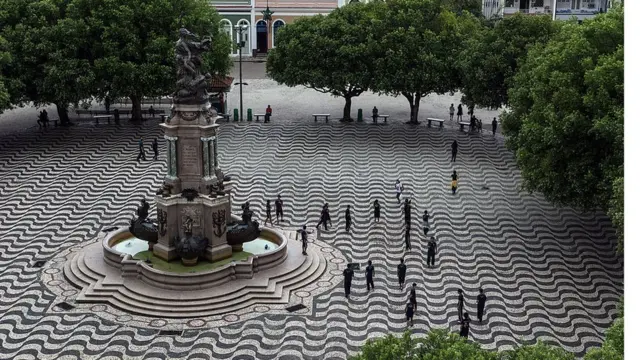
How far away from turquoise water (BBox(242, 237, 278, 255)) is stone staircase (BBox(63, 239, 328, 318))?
1191mm

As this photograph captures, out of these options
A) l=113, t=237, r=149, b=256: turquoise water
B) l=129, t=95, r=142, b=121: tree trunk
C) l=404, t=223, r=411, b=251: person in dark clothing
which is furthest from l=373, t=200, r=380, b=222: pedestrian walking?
l=129, t=95, r=142, b=121: tree trunk

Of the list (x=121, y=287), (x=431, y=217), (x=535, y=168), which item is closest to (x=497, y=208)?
(x=431, y=217)

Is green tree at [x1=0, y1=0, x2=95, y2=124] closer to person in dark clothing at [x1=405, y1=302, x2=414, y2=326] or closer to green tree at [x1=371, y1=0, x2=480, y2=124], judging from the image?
green tree at [x1=371, y1=0, x2=480, y2=124]

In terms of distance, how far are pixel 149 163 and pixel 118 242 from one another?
12.1 metres

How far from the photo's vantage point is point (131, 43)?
125ft

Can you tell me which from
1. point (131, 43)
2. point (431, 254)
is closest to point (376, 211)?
point (431, 254)

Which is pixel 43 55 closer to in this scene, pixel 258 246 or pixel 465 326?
pixel 258 246

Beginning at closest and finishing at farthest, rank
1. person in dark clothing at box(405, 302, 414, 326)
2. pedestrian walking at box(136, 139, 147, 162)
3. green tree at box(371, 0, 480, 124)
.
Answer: person in dark clothing at box(405, 302, 414, 326) < pedestrian walking at box(136, 139, 147, 162) < green tree at box(371, 0, 480, 124)

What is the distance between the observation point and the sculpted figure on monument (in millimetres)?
20594

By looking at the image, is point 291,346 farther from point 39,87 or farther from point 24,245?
point 39,87

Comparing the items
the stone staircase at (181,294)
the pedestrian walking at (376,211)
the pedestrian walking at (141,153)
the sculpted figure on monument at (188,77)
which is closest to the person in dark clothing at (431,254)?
the stone staircase at (181,294)

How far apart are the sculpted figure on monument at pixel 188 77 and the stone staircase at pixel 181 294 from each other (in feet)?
17.9

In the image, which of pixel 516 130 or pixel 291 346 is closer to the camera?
pixel 291 346

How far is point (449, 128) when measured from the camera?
142ft
